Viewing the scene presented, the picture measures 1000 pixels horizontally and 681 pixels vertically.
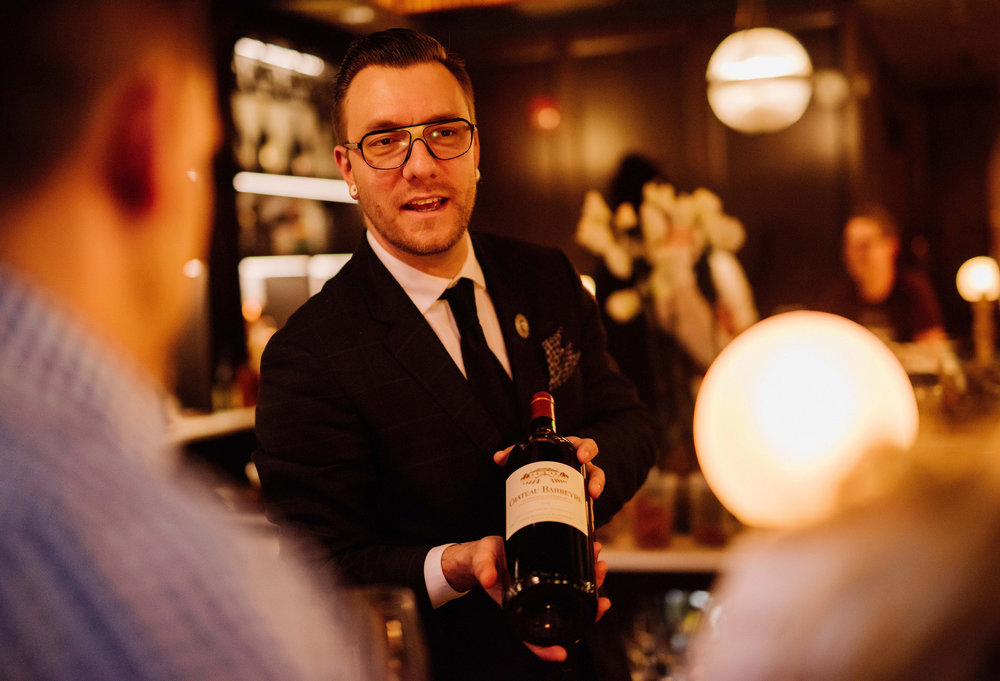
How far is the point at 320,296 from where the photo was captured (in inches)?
54.2

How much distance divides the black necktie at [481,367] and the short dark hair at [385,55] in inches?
12.5

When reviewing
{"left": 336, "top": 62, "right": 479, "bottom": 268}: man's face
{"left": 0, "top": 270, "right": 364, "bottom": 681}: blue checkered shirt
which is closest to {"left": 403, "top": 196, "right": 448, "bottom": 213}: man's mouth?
{"left": 336, "top": 62, "right": 479, "bottom": 268}: man's face

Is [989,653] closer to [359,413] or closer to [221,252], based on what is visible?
[359,413]

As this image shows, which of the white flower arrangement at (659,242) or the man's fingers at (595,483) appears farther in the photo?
the white flower arrangement at (659,242)

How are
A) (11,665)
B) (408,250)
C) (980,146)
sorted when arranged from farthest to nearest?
(980,146), (408,250), (11,665)

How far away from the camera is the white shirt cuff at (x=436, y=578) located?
1176mm

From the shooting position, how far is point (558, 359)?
1.45m

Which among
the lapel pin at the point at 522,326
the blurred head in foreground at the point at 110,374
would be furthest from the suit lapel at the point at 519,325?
the blurred head in foreground at the point at 110,374

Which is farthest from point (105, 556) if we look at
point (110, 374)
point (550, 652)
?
point (550, 652)

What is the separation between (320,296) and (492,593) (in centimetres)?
57

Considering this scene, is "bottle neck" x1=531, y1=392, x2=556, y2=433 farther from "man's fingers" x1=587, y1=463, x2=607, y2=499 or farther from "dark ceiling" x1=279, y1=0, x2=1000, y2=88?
"dark ceiling" x1=279, y1=0, x2=1000, y2=88

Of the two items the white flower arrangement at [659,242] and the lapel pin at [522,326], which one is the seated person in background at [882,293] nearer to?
the white flower arrangement at [659,242]

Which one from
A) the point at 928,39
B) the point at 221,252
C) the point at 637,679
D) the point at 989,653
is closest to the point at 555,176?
the point at 221,252

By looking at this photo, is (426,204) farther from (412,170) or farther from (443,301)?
(443,301)
